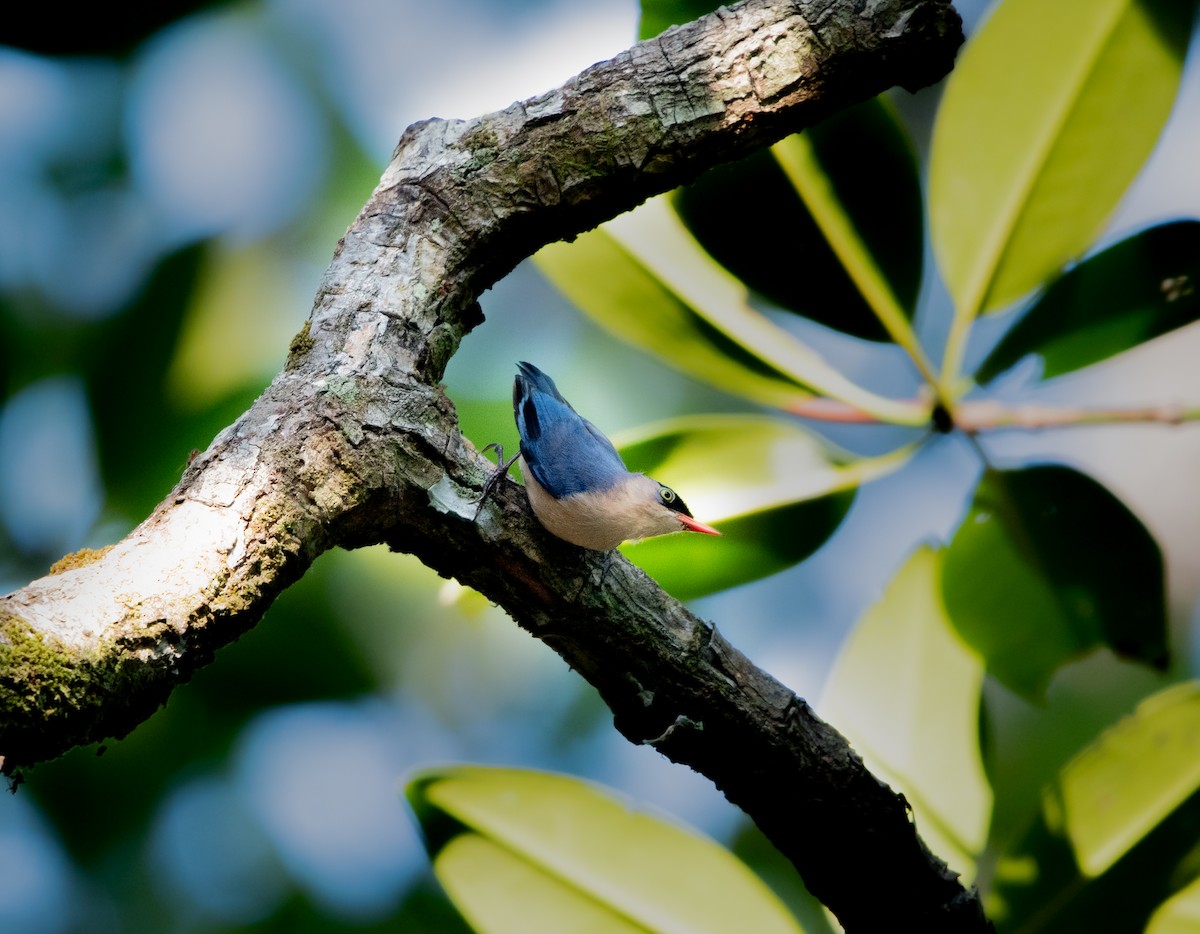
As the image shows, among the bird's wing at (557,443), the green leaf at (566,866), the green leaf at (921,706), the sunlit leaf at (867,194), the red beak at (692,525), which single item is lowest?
the green leaf at (566,866)

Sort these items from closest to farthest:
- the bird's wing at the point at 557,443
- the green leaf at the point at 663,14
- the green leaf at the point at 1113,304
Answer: the bird's wing at the point at 557,443
the green leaf at the point at 663,14
the green leaf at the point at 1113,304

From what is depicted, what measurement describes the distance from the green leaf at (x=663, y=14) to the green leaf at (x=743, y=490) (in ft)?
1.86

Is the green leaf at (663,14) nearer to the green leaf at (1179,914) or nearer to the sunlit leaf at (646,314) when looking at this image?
the sunlit leaf at (646,314)

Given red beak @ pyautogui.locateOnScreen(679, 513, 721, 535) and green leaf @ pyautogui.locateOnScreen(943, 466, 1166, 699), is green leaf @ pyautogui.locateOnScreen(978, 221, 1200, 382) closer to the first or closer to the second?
green leaf @ pyautogui.locateOnScreen(943, 466, 1166, 699)

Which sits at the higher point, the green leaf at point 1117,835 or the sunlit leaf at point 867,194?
the sunlit leaf at point 867,194

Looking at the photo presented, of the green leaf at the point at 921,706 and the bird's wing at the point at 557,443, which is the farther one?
the green leaf at the point at 921,706

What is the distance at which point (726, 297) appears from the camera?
1408 millimetres

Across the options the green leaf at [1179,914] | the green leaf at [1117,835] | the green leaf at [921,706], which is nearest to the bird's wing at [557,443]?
the green leaf at [921,706]

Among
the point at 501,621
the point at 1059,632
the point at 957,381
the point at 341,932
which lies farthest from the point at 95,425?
the point at 1059,632

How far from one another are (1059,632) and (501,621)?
1.47 metres

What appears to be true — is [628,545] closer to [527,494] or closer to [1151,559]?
[527,494]

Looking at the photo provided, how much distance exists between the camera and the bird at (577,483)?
90 cm

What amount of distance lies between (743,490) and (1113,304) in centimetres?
65

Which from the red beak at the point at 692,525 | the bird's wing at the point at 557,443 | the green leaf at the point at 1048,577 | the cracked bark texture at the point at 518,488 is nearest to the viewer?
the cracked bark texture at the point at 518,488
